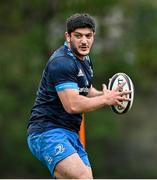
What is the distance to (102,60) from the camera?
2416cm

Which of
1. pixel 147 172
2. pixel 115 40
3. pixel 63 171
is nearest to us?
pixel 63 171

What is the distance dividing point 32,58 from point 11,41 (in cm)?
89

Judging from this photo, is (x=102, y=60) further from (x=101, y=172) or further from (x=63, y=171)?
(x=63, y=171)

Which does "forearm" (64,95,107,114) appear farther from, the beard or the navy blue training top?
the beard

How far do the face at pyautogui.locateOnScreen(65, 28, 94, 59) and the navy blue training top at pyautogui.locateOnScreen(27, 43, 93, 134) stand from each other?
0.07 m

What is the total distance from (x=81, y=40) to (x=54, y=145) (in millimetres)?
996

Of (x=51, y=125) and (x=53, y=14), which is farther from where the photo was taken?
(x=53, y=14)

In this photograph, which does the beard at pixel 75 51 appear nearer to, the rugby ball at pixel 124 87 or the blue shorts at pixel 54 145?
the rugby ball at pixel 124 87

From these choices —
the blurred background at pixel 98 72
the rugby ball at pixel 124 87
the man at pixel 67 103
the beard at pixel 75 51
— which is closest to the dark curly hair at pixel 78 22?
the man at pixel 67 103

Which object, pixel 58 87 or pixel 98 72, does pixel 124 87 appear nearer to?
pixel 58 87

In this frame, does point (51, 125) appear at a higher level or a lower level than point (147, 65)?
higher

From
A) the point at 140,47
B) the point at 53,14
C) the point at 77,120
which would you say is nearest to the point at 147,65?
the point at 140,47

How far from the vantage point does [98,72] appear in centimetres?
2362

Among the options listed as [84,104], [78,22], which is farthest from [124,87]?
[78,22]
